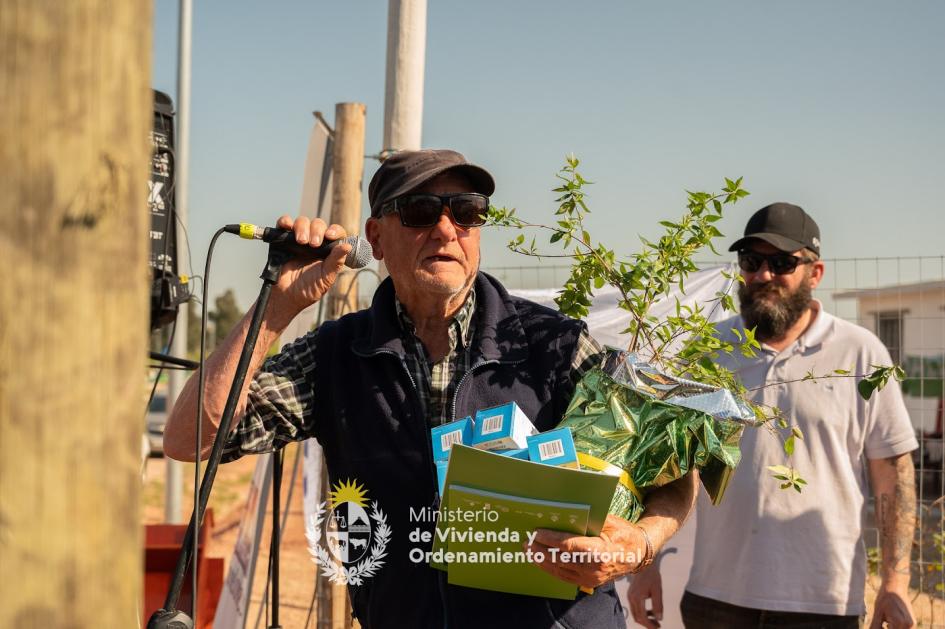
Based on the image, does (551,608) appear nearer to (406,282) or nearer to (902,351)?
(406,282)

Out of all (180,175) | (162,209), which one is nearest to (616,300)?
(162,209)

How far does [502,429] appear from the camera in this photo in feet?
7.24

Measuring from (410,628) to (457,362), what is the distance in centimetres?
A: 73

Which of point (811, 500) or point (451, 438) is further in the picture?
point (811, 500)

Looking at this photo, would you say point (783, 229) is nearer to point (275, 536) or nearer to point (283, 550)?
point (275, 536)

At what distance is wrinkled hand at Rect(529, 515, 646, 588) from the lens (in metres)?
2.10

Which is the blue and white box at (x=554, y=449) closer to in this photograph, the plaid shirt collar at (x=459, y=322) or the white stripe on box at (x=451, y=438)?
the white stripe on box at (x=451, y=438)

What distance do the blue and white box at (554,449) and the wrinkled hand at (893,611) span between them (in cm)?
210

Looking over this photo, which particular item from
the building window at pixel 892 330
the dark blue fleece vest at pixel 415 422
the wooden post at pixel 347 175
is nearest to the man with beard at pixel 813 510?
the dark blue fleece vest at pixel 415 422

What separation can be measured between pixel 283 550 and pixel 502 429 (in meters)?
10.8

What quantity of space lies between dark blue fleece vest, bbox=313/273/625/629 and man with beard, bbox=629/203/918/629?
4.25 ft

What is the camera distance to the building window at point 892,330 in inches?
275

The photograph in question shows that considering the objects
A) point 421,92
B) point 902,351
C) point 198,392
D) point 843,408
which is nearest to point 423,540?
point 198,392

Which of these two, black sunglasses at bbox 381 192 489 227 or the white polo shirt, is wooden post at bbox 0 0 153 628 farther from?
the white polo shirt
